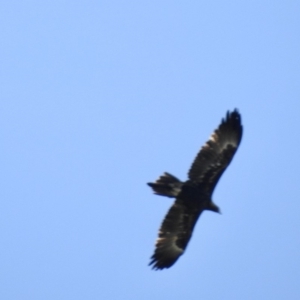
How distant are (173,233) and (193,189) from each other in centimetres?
126

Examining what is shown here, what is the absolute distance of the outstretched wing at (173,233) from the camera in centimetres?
1930

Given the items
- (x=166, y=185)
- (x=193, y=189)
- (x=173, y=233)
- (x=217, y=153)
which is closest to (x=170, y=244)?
(x=173, y=233)

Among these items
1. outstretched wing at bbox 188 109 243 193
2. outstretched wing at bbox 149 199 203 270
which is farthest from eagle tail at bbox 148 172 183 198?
outstretched wing at bbox 149 199 203 270

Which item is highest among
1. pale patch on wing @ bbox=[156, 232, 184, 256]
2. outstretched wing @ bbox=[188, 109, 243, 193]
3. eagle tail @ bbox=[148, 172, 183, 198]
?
outstretched wing @ bbox=[188, 109, 243, 193]

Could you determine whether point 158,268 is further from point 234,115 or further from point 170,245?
point 234,115

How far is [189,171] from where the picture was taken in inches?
741

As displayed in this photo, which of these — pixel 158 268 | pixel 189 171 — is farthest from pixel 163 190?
pixel 158 268

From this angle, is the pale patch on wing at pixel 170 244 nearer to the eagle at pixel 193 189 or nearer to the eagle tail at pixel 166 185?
the eagle at pixel 193 189

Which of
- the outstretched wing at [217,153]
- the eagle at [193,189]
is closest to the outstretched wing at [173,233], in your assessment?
the eagle at [193,189]

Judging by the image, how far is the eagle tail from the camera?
59.8 ft

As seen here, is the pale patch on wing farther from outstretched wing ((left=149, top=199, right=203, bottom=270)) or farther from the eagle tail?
the eagle tail

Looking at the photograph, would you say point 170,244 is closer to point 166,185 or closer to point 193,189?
point 193,189

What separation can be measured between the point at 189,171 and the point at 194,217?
49.7 inches

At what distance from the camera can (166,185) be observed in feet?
60.0
